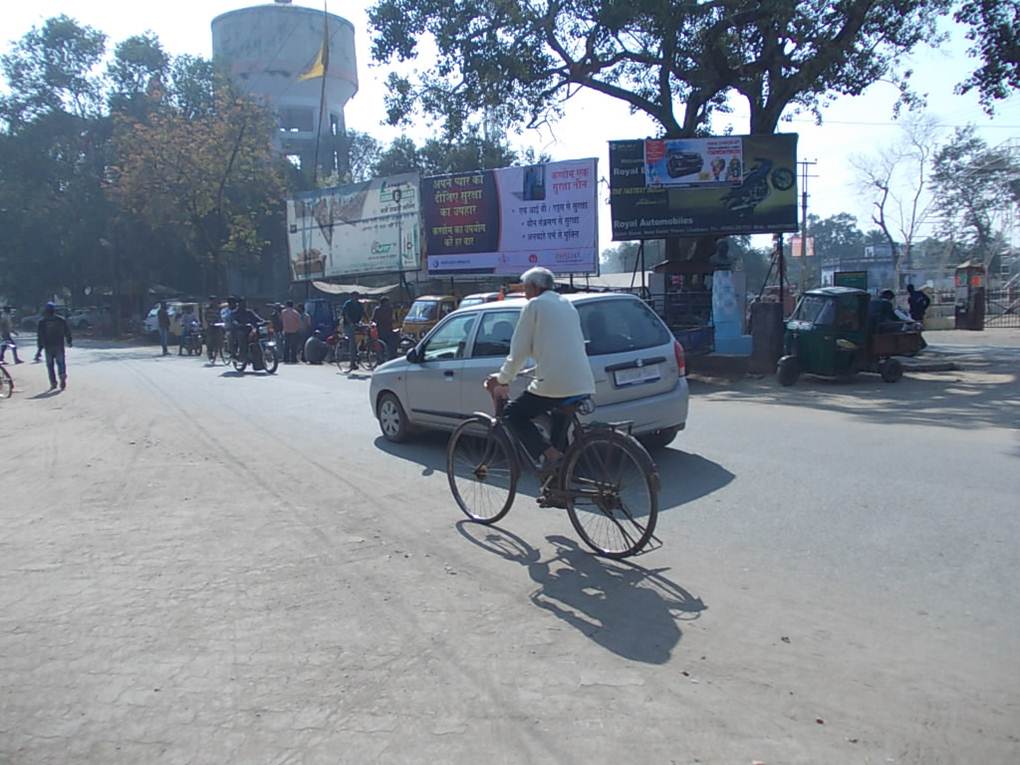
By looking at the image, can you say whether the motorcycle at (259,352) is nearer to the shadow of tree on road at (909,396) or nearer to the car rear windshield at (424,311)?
the car rear windshield at (424,311)

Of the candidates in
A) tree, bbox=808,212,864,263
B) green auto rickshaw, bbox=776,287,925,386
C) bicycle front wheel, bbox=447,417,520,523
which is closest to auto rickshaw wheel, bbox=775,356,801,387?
green auto rickshaw, bbox=776,287,925,386

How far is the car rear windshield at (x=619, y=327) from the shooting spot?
7.26m

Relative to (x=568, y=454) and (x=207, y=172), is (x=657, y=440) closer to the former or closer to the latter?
(x=568, y=454)

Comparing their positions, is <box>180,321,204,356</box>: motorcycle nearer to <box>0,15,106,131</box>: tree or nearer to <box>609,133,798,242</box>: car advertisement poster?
<box>609,133,798,242</box>: car advertisement poster

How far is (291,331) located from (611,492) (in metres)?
19.6

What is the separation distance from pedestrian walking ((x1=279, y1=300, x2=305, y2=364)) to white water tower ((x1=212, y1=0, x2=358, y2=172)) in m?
41.8

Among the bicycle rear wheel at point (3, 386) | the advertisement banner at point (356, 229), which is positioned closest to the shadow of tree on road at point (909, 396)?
the bicycle rear wheel at point (3, 386)

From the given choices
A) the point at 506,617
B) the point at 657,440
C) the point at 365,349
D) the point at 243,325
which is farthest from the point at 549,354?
the point at 365,349

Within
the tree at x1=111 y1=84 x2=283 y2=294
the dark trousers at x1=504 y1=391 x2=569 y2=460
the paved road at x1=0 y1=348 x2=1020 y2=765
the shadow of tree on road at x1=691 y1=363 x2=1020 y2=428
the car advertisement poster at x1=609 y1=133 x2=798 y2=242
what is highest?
the tree at x1=111 y1=84 x2=283 y2=294

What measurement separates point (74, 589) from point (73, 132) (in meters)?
54.6

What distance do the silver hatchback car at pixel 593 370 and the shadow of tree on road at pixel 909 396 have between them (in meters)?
3.92

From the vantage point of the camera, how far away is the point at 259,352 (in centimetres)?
1880

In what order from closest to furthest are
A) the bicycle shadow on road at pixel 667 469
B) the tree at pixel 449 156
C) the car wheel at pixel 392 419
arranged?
the bicycle shadow on road at pixel 667 469 → the car wheel at pixel 392 419 → the tree at pixel 449 156

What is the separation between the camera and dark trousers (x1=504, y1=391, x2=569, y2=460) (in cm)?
526
